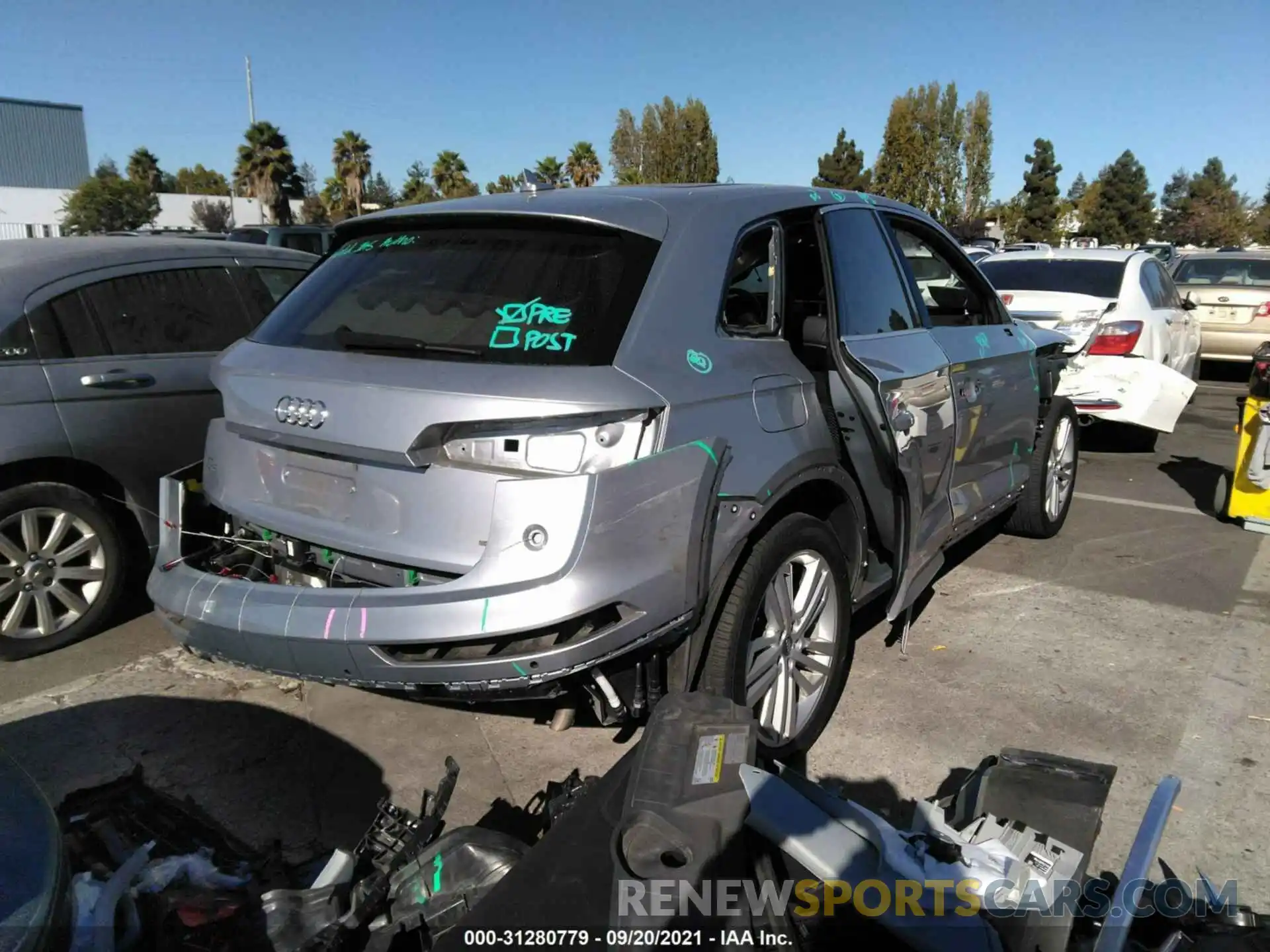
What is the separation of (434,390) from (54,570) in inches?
103

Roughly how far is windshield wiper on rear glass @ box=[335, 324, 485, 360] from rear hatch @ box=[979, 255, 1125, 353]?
19.8 ft

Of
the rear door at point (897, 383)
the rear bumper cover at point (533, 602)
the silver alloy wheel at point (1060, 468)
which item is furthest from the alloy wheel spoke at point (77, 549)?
the silver alloy wheel at point (1060, 468)

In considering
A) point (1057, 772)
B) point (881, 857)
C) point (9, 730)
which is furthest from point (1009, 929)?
point (9, 730)

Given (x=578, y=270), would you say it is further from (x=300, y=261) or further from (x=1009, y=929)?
(x=300, y=261)

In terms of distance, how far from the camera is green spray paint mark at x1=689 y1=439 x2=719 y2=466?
2.53m

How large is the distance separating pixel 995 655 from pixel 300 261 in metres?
4.10

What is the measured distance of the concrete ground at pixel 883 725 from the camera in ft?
9.84

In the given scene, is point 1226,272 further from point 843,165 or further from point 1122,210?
point 1122,210

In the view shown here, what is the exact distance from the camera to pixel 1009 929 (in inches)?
69.2

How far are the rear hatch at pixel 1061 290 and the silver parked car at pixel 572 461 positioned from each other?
15.6 ft

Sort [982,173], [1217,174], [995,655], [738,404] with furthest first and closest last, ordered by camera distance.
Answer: [1217,174] < [982,173] < [995,655] < [738,404]

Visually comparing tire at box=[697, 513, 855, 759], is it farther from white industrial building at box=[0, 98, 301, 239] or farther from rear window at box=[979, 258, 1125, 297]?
white industrial building at box=[0, 98, 301, 239]

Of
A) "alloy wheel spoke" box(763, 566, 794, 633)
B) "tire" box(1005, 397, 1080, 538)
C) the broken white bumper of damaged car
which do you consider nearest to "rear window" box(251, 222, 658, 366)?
"alloy wheel spoke" box(763, 566, 794, 633)

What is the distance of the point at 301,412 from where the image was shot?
2703 mm
